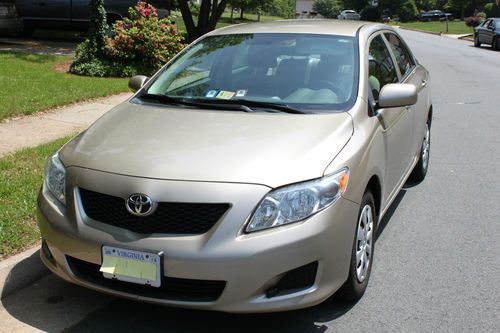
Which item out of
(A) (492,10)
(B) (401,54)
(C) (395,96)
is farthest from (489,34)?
(A) (492,10)

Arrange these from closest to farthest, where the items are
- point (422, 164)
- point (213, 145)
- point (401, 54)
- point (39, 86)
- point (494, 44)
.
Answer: point (213, 145) < point (401, 54) < point (422, 164) < point (39, 86) < point (494, 44)

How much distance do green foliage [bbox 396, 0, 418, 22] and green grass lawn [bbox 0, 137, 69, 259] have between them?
239ft

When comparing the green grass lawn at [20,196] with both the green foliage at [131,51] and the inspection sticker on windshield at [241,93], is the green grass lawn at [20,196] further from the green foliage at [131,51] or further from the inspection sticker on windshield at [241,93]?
the green foliage at [131,51]

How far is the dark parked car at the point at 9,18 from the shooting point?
15078 mm

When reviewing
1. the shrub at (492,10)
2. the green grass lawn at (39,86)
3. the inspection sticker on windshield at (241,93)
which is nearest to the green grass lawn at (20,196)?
the inspection sticker on windshield at (241,93)

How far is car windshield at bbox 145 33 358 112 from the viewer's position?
4043 mm

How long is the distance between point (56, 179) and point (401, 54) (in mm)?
3535

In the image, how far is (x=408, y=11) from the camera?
241ft

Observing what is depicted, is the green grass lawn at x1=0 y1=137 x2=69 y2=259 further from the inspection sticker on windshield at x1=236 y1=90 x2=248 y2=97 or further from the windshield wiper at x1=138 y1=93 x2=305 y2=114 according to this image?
the inspection sticker on windshield at x1=236 y1=90 x2=248 y2=97

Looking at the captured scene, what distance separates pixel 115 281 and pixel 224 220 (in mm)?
742

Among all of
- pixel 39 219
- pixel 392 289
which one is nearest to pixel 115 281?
pixel 39 219

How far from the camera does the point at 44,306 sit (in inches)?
138

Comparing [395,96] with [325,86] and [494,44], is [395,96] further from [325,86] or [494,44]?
[494,44]

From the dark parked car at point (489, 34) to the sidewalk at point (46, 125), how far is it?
23.7m
